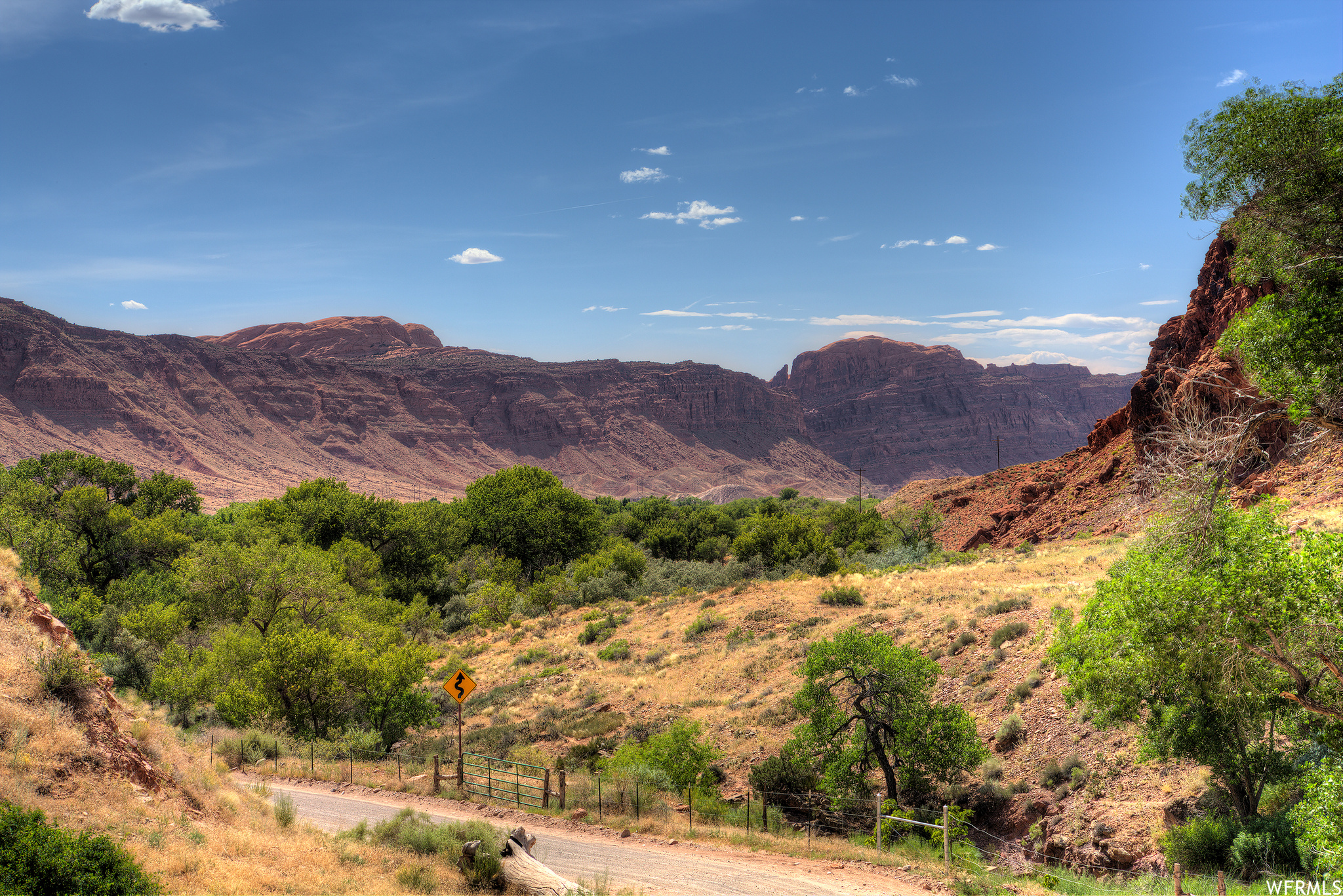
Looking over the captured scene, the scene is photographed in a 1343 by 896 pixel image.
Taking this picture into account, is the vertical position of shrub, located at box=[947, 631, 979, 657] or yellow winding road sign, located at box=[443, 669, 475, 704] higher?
yellow winding road sign, located at box=[443, 669, 475, 704]

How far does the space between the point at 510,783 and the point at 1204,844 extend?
14.6 meters

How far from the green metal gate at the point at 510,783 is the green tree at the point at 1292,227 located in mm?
15014

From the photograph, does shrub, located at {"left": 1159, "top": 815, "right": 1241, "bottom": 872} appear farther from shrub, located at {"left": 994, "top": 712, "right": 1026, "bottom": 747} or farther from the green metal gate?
the green metal gate

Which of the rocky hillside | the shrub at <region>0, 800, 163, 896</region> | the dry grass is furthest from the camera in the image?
the rocky hillside

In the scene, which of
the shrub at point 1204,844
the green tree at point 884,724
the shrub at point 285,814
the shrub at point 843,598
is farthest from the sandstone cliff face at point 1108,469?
the shrub at point 285,814

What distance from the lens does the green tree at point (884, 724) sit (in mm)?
17109

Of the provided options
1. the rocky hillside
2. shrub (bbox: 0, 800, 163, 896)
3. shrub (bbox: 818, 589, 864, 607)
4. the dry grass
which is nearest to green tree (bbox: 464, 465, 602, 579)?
shrub (bbox: 818, 589, 864, 607)

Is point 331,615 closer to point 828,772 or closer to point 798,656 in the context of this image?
point 798,656

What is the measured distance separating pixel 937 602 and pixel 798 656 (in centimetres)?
666

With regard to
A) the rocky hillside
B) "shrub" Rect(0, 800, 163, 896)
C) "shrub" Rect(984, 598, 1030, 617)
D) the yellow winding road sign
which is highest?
the rocky hillside

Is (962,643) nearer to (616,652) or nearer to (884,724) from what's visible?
(884,724)

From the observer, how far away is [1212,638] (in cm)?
882

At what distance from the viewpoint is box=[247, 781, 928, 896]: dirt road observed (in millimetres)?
12258

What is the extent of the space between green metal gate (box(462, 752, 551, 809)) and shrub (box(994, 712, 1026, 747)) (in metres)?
11.8
